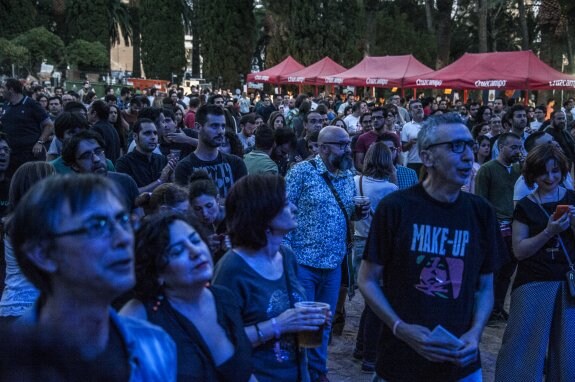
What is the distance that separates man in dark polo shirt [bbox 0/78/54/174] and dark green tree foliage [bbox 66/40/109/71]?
106ft

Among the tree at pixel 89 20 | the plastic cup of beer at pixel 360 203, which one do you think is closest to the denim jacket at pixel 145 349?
the plastic cup of beer at pixel 360 203

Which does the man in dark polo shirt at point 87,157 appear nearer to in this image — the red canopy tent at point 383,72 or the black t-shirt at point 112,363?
the black t-shirt at point 112,363

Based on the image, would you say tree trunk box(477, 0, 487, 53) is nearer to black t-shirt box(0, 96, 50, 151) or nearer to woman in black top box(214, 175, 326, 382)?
black t-shirt box(0, 96, 50, 151)

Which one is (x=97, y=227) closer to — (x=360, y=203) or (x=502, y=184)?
(x=360, y=203)

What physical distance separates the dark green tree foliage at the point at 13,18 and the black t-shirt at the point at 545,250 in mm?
44484

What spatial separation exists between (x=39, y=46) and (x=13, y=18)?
8043 mm

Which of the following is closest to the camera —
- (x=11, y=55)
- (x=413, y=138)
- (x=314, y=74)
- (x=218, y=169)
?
(x=218, y=169)

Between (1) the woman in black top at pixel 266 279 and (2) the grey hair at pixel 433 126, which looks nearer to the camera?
(1) the woman in black top at pixel 266 279

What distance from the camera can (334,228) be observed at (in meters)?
5.38

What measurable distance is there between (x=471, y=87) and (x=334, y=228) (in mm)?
16493

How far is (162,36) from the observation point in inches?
1997

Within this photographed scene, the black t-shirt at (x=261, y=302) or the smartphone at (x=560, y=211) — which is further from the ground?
the smartphone at (x=560, y=211)

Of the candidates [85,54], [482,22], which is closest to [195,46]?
[85,54]

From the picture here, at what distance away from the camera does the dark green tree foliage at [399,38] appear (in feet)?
158
